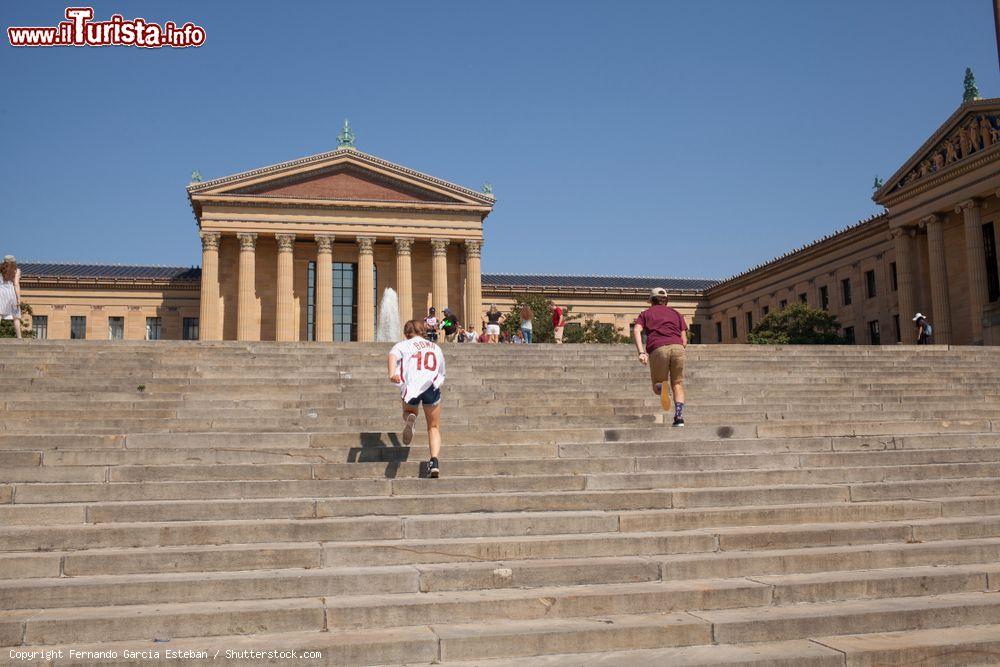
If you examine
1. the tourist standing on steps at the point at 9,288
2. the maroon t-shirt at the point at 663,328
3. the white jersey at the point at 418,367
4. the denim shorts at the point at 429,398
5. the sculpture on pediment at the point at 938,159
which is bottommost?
the denim shorts at the point at 429,398

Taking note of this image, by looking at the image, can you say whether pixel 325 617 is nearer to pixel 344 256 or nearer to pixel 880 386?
pixel 880 386

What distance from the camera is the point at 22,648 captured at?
6336 millimetres

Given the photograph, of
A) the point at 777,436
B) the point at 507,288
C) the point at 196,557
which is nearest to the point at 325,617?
the point at 196,557

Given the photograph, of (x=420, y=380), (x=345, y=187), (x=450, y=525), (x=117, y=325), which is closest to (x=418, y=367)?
(x=420, y=380)

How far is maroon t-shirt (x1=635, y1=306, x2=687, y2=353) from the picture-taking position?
499 inches

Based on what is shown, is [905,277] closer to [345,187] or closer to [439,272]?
[439,272]

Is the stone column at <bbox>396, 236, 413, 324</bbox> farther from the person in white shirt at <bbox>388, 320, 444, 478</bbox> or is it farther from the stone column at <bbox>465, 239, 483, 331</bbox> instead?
the person in white shirt at <bbox>388, 320, 444, 478</bbox>

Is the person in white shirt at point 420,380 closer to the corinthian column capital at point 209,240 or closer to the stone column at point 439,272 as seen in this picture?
the stone column at point 439,272

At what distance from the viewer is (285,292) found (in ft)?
184

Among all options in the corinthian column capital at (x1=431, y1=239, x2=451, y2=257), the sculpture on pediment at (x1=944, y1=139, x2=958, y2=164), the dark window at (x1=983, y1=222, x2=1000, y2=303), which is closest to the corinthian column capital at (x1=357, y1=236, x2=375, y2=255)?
the corinthian column capital at (x1=431, y1=239, x2=451, y2=257)

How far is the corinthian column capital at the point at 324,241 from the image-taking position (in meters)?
57.0

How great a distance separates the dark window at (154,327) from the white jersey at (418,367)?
6266 cm

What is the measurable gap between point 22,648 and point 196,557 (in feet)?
5.14

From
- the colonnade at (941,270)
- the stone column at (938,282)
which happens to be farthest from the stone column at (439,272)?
the stone column at (938,282)
